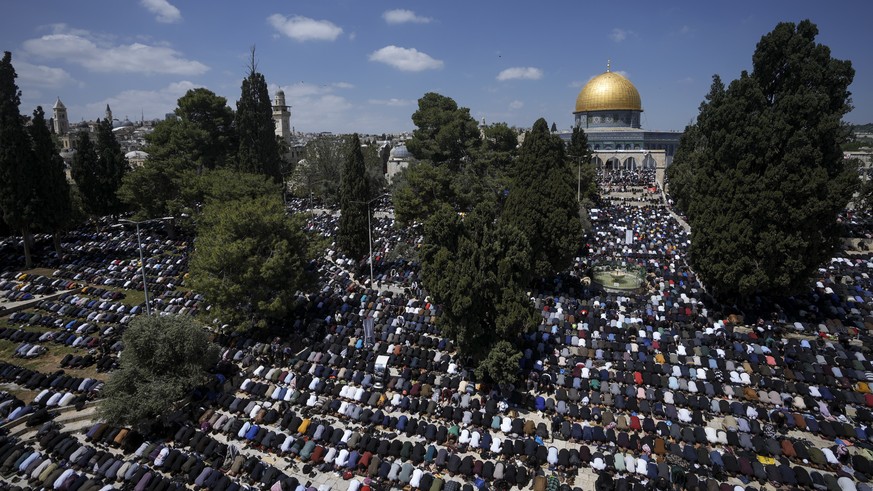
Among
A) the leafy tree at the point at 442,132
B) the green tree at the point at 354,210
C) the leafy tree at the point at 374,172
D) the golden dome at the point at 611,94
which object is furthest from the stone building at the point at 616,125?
the green tree at the point at 354,210

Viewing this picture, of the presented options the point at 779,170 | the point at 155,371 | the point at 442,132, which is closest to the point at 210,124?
the point at 442,132

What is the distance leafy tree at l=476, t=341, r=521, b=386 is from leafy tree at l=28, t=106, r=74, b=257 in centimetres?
3347

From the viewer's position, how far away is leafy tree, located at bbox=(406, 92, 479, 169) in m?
39.7

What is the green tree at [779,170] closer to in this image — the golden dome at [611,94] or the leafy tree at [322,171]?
the leafy tree at [322,171]

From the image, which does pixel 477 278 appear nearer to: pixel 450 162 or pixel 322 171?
pixel 450 162

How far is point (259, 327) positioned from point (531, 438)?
47.9ft

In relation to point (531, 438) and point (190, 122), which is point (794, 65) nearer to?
point (531, 438)

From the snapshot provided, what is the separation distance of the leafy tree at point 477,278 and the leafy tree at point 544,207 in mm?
7121

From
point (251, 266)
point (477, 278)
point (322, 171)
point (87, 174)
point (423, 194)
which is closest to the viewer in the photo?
point (477, 278)

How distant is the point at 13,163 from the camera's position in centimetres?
3234

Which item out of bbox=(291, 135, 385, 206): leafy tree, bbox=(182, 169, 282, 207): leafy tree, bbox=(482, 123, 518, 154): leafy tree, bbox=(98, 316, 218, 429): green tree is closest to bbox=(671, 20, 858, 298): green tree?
bbox=(482, 123, 518, 154): leafy tree

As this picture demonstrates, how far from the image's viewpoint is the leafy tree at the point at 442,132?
39.7m

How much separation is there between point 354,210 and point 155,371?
52.7ft

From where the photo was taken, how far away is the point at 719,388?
58.4 feet
